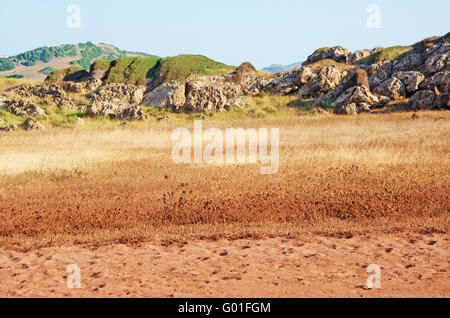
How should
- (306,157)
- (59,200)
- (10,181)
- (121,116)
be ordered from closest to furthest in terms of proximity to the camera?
(59,200), (10,181), (306,157), (121,116)

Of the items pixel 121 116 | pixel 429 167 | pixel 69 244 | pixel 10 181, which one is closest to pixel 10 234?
pixel 69 244

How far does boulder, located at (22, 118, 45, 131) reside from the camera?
28000 millimetres

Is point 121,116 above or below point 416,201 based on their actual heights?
above

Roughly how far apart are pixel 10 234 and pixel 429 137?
746 inches

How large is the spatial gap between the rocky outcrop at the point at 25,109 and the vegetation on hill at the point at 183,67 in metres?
17.3

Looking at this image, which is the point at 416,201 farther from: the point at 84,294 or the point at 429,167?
the point at 84,294

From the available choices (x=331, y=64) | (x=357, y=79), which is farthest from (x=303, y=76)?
(x=331, y=64)

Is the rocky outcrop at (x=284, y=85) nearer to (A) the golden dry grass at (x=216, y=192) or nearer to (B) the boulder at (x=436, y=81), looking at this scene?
(B) the boulder at (x=436, y=81)

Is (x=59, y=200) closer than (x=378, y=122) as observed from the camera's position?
Yes

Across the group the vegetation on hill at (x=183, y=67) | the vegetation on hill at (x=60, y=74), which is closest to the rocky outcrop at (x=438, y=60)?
the vegetation on hill at (x=183, y=67)

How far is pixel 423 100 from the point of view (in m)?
29.9

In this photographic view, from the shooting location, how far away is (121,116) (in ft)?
103
